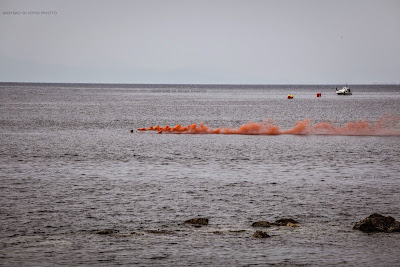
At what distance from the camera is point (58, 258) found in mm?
24062

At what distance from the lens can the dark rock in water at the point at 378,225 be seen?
1110 inches

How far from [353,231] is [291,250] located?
15.3 feet

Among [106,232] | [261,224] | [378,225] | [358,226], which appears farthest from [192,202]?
[378,225]

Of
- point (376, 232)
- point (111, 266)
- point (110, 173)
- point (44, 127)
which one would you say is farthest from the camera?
point (44, 127)

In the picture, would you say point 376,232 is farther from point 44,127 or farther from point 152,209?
point 44,127

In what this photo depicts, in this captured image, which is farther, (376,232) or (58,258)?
(376,232)

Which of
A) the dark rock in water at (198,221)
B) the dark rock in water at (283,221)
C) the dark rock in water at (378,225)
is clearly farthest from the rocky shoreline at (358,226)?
the dark rock in water at (198,221)

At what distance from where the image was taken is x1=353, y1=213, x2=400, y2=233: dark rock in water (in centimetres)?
2819

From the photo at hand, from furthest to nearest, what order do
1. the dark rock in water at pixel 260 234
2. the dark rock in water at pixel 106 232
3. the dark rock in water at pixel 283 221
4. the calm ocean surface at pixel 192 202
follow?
the dark rock in water at pixel 283 221
the dark rock in water at pixel 106 232
the dark rock in water at pixel 260 234
the calm ocean surface at pixel 192 202

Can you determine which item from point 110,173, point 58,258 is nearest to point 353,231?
point 58,258

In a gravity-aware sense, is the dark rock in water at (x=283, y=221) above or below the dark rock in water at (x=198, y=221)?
below

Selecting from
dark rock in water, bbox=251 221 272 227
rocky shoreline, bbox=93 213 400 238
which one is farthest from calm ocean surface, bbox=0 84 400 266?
dark rock in water, bbox=251 221 272 227

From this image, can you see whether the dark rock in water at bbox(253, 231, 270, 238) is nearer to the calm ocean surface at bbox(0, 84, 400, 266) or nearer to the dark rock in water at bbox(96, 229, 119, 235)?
the calm ocean surface at bbox(0, 84, 400, 266)

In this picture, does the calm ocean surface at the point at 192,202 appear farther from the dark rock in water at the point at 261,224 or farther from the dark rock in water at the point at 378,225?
the dark rock in water at the point at 261,224
